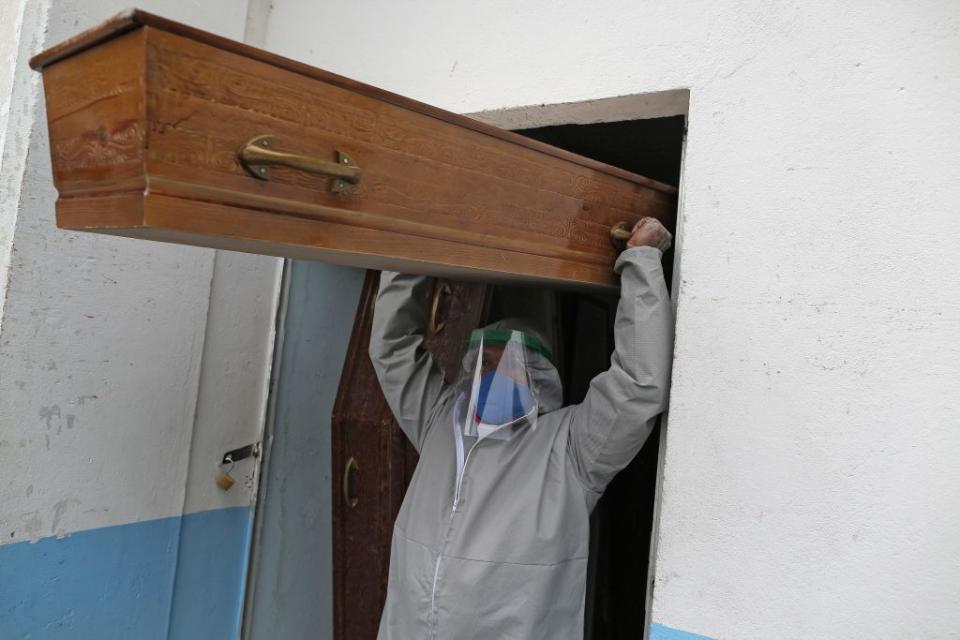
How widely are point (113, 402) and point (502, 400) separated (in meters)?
1.20

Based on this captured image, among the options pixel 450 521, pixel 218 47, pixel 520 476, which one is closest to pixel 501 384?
pixel 520 476

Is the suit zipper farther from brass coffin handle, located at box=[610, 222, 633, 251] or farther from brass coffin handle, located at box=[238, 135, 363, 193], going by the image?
brass coffin handle, located at box=[238, 135, 363, 193]

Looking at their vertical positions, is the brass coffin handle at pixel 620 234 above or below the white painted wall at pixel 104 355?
above

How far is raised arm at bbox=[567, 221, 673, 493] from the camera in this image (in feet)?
5.65

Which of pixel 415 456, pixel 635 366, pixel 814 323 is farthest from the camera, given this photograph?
pixel 415 456

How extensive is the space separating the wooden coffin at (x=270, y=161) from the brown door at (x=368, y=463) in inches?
30.5

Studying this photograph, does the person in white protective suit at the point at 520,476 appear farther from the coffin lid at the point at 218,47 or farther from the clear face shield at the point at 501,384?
the coffin lid at the point at 218,47

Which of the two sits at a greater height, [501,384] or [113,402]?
[501,384]

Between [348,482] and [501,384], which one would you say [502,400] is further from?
[348,482]

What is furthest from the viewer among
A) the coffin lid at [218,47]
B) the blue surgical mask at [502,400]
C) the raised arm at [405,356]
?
the raised arm at [405,356]

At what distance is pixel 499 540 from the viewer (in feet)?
5.86

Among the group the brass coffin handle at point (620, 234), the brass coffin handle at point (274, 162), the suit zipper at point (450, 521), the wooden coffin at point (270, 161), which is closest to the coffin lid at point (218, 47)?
the wooden coffin at point (270, 161)

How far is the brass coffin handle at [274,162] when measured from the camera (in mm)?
1185

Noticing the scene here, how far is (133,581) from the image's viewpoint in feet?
7.68
